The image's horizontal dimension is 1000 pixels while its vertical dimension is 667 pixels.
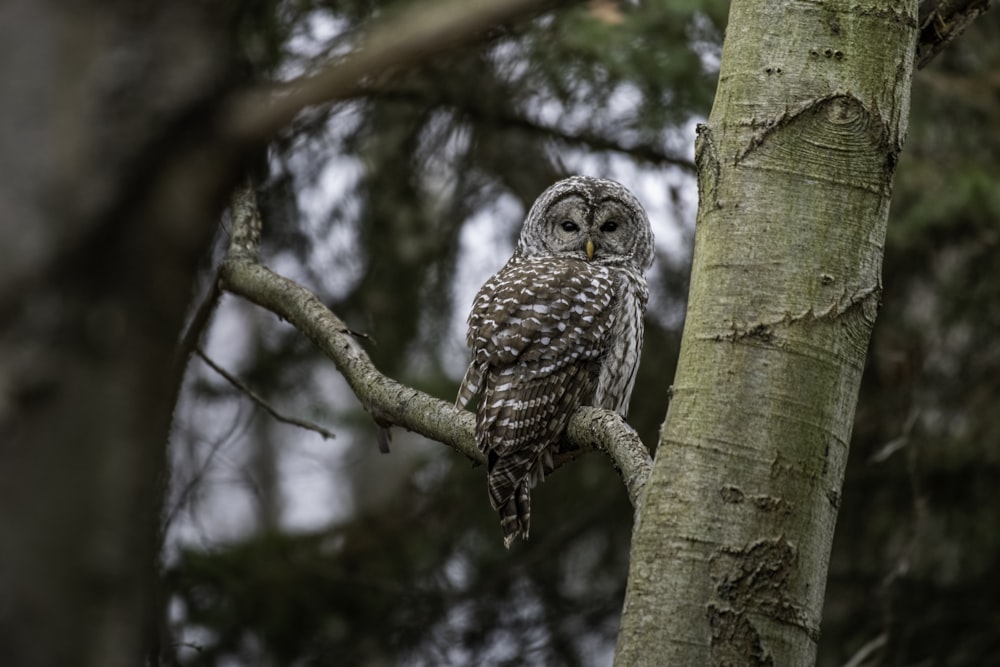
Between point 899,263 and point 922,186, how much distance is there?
0.49 m

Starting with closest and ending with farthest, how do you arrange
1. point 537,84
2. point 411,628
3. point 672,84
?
point 672,84 < point 537,84 < point 411,628

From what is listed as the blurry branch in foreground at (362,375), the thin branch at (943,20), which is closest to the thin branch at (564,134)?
the blurry branch in foreground at (362,375)

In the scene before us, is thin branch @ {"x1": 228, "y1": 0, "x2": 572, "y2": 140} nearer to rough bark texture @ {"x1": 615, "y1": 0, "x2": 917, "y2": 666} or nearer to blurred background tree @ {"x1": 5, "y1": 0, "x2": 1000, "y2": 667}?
rough bark texture @ {"x1": 615, "y1": 0, "x2": 917, "y2": 666}

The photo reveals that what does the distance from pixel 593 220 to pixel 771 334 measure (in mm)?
2883

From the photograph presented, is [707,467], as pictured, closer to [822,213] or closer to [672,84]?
[822,213]

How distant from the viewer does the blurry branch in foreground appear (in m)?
3.18

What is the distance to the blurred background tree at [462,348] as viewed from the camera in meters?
5.32

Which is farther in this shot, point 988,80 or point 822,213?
point 988,80

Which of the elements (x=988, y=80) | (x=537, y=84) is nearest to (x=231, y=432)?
(x=537, y=84)

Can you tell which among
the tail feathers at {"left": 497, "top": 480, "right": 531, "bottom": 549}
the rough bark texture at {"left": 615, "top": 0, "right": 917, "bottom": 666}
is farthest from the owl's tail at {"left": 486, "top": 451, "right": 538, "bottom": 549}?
the rough bark texture at {"left": 615, "top": 0, "right": 917, "bottom": 666}

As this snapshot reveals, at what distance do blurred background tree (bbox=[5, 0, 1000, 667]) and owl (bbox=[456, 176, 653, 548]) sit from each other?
0.99 metres

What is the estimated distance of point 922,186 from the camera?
5.34 m

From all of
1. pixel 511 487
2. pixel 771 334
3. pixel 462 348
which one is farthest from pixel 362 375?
pixel 462 348

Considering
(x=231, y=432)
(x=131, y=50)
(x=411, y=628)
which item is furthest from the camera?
(x=411, y=628)
